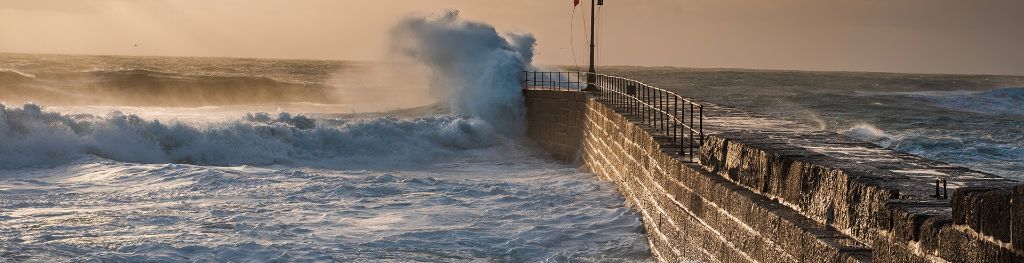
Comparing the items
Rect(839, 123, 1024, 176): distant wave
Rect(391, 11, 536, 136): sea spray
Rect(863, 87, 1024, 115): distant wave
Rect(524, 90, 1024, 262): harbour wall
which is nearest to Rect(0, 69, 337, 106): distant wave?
Rect(391, 11, 536, 136): sea spray

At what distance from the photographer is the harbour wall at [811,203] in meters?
4.49

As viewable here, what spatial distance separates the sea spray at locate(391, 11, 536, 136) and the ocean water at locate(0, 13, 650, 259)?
0.05 metres

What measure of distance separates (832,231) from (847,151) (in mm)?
2585

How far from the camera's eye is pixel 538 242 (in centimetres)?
1114

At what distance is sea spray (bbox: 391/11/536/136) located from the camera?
2694 centimetres

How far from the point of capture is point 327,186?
1512 centimetres

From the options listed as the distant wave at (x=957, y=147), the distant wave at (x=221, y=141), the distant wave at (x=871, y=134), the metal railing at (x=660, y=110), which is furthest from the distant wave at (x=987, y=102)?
the distant wave at (x=221, y=141)

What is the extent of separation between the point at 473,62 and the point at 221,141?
1027 cm

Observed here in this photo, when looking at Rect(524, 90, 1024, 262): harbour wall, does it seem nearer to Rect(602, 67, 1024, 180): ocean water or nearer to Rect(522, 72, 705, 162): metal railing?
Rect(522, 72, 705, 162): metal railing

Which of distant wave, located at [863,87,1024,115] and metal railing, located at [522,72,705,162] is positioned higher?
metal railing, located at [522,72,705,162]

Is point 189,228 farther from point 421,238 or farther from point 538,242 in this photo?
point 538,242

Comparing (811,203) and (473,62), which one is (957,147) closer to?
(473,62)

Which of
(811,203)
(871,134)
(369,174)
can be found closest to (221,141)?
(369,174)

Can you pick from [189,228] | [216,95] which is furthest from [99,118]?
[216,95]
